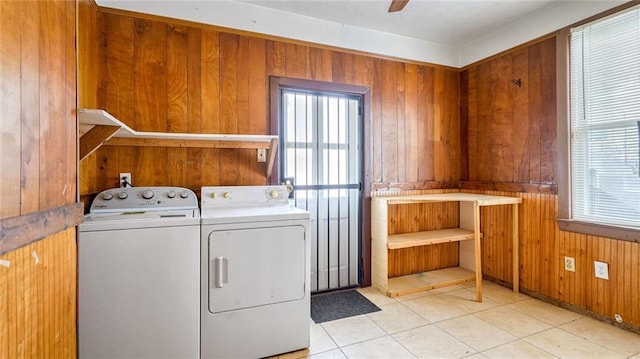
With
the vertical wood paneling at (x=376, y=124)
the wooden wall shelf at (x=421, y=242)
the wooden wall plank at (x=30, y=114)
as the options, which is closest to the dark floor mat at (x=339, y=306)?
the wooden wall shelf at (x=421, y=242)

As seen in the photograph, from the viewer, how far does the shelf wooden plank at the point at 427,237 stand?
276 cm

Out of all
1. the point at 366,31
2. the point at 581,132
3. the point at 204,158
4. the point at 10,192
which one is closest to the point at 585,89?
the point at 581,132

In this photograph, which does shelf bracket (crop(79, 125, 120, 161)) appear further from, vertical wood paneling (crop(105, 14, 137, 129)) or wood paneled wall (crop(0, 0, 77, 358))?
vertical wood paneling (crop(105, 14, 137, 129))

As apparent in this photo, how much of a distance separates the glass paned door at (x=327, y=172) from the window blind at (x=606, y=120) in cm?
179

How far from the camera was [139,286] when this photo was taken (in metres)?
1.61

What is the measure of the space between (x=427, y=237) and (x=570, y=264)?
3.68ft

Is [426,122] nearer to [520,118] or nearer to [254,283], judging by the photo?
[520,118]

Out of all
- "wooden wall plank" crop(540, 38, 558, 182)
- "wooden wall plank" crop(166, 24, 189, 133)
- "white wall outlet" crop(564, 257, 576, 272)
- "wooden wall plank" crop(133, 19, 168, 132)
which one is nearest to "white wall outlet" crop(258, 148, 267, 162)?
A: "wooden wall plank" crop(166, 24, 189, 133)

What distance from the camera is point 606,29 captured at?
2.26m

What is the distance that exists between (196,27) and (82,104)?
1037mm

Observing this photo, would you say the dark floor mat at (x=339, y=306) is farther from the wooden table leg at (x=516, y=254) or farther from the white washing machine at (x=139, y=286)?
the wooden table leg at (x=516, y=254)

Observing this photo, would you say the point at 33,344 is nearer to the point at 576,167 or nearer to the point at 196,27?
the point at 196,27

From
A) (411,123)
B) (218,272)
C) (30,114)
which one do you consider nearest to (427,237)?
(411,123)

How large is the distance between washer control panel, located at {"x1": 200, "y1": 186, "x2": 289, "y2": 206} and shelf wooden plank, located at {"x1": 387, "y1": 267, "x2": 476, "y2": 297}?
4.46 ft
